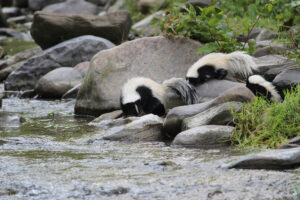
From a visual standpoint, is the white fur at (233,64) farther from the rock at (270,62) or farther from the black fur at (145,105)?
the black fur at (145,105)

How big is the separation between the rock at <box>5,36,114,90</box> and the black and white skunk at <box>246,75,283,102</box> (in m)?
4.83

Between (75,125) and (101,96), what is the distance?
74 centimetres

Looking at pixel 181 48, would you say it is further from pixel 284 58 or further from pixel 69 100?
pixel 69 100

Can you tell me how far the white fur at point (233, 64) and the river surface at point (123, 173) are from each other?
1.82 meters

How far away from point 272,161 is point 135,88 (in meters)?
2.96

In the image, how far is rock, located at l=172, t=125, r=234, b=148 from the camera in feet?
13.8

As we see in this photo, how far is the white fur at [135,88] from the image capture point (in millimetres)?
5707

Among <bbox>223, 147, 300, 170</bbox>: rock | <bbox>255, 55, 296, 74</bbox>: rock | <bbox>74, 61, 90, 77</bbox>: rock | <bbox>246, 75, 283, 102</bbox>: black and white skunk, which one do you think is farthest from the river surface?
<bbox>74, 61, 90, 77</bbox>: rock

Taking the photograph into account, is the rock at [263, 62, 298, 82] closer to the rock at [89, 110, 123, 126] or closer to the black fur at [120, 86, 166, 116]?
the black fur at [120, 86, 166, 116]

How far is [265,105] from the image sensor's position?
4.48 metres

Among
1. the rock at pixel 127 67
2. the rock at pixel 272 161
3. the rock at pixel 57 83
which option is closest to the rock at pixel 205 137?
the rock at pixel 272 161

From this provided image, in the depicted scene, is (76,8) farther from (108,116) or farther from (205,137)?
(205,137)

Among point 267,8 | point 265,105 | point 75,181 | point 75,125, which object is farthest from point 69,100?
point 75,181

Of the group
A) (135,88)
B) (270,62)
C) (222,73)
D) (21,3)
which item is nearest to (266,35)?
(270,62)
